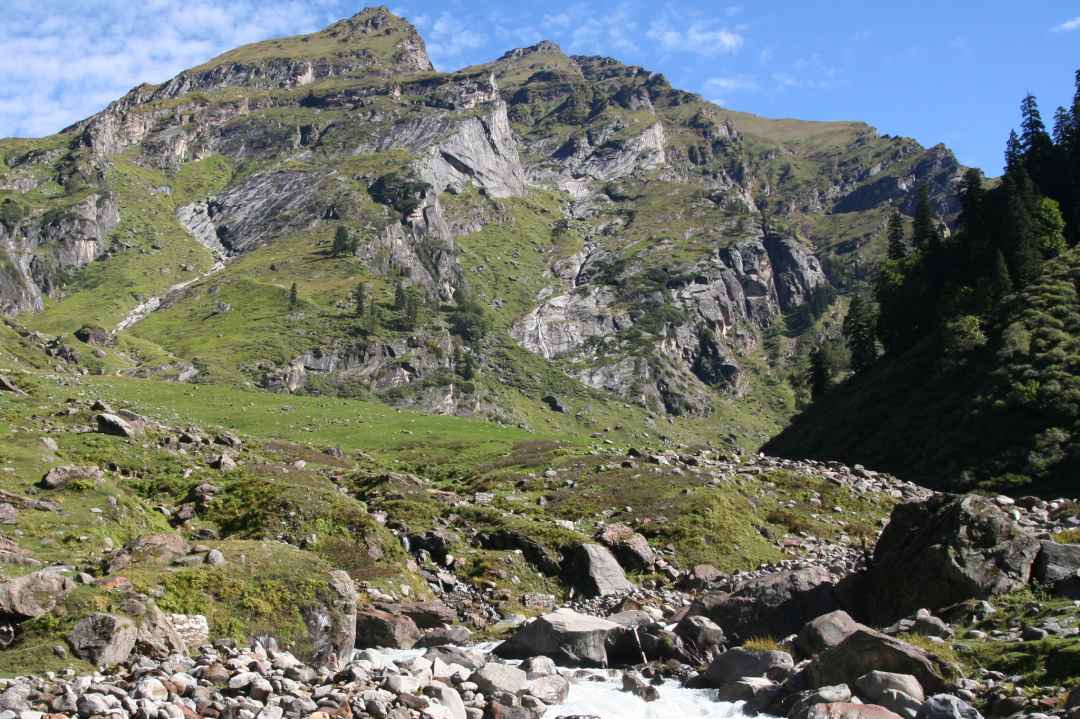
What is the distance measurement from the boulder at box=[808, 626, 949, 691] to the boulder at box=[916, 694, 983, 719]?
1349mm

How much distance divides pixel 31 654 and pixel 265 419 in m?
68.4

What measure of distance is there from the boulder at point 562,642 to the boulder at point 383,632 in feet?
9.09

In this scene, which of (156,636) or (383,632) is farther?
(383,632)

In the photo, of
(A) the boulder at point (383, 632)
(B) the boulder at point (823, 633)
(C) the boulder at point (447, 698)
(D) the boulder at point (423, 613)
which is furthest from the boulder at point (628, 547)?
(C) the boulder at point (447, 698)

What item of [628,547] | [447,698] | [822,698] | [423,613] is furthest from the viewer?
[628,547]

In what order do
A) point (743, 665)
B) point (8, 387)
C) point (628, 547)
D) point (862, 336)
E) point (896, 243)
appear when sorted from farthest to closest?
point (896, 243), point (862, 336), point (8, 387), point (628, 547), point (743, 665)

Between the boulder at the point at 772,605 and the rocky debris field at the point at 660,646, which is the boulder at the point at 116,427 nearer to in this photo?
the rocky debris field at the point at 660,646

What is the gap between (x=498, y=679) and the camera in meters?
18.6

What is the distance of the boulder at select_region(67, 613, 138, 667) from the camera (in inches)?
656

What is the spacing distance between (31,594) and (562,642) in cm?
1287

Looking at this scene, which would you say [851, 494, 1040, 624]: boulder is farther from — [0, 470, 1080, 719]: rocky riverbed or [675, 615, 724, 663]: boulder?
[675, 615, 724, 663]: boulder

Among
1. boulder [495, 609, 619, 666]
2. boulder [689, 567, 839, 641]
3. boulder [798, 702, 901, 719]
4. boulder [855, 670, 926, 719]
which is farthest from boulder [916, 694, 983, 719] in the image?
boulder [495, 609, 619, 666]

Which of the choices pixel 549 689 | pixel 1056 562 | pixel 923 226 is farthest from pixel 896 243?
pixel 549 689

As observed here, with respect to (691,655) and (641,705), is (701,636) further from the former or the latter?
(641,705)
